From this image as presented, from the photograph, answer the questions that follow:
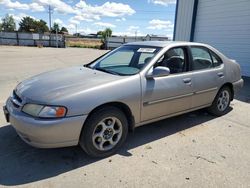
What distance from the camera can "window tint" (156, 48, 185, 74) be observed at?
4160mm

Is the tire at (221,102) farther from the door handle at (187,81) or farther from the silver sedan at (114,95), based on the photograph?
the door handle at (187,81)

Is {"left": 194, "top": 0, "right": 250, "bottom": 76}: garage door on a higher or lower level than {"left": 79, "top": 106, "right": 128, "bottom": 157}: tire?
higher

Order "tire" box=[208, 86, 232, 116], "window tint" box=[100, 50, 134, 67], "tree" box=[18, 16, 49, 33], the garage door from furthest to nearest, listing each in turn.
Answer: "tree" box=[18, 16, 49, 33], the garage door, "tire" box=[208, 86, 232, 116], "window tint" box=[100, 50, 134, 67]

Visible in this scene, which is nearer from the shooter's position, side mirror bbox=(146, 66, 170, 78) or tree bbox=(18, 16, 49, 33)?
side mirror bbox=(146, 66, 170, 78)

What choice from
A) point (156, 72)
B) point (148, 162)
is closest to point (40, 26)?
point (156, 72)

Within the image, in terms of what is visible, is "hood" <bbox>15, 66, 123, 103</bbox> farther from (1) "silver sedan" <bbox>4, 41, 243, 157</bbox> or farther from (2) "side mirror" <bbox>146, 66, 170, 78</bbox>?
(2) "side mirror" <bbox>146, 66, 170, 78</bbox>

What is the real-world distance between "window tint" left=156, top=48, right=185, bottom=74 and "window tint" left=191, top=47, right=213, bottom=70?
0.82 feet

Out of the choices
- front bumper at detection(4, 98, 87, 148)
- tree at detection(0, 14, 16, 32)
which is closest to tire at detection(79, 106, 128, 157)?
front bumper at detection(4, 98, 87, 148)

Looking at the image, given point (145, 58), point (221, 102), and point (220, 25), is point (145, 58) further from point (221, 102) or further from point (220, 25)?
point (220, 25)

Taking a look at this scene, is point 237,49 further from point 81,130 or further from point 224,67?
point 81,130

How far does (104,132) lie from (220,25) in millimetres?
9922

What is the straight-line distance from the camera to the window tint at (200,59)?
14.8 ft

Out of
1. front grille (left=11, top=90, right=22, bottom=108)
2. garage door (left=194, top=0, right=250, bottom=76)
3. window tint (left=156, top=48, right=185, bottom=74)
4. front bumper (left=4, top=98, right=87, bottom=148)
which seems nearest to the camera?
front bumper (left=4, top=98, right=87, bottom=148)

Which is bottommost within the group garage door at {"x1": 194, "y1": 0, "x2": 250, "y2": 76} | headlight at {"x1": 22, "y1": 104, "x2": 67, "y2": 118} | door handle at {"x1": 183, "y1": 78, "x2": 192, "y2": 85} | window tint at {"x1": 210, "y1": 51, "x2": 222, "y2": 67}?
headlight at {"x1": 22, "y1": 104, "x2": 67, "y2": 118}
